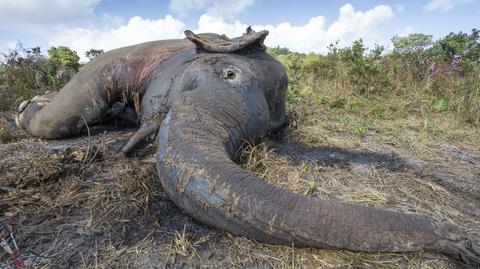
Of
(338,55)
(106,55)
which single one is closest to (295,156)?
(106,55)

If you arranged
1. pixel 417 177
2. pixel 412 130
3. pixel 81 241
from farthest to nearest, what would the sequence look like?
1. pixel 412 130
2. pixel 417 177
3. pixel 81 241

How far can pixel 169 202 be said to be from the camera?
2240 millimetres

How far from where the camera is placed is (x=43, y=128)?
362 centimetres

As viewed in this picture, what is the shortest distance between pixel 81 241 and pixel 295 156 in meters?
1.87

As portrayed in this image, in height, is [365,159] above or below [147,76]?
below

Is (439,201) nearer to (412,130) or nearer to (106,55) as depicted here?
(412,130)

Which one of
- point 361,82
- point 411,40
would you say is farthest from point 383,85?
point 411,40

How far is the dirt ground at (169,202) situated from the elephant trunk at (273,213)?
8 cm

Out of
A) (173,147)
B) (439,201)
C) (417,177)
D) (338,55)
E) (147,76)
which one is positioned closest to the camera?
(173,147)

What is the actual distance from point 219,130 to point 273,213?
0.74 metres

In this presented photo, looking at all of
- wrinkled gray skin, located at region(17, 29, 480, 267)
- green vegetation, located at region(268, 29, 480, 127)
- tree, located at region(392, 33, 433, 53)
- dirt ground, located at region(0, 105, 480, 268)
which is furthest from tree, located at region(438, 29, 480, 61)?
wrinkled gray skin, located at region(17, 29, 480, 267)

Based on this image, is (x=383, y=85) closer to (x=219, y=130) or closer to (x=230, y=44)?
(x=230, y=44)

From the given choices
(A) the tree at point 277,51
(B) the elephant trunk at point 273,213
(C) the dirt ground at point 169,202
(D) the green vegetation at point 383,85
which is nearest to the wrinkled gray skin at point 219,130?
(B) the elephant trunk at point 273,213

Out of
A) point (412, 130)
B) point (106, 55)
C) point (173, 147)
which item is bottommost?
point (412, 130)
